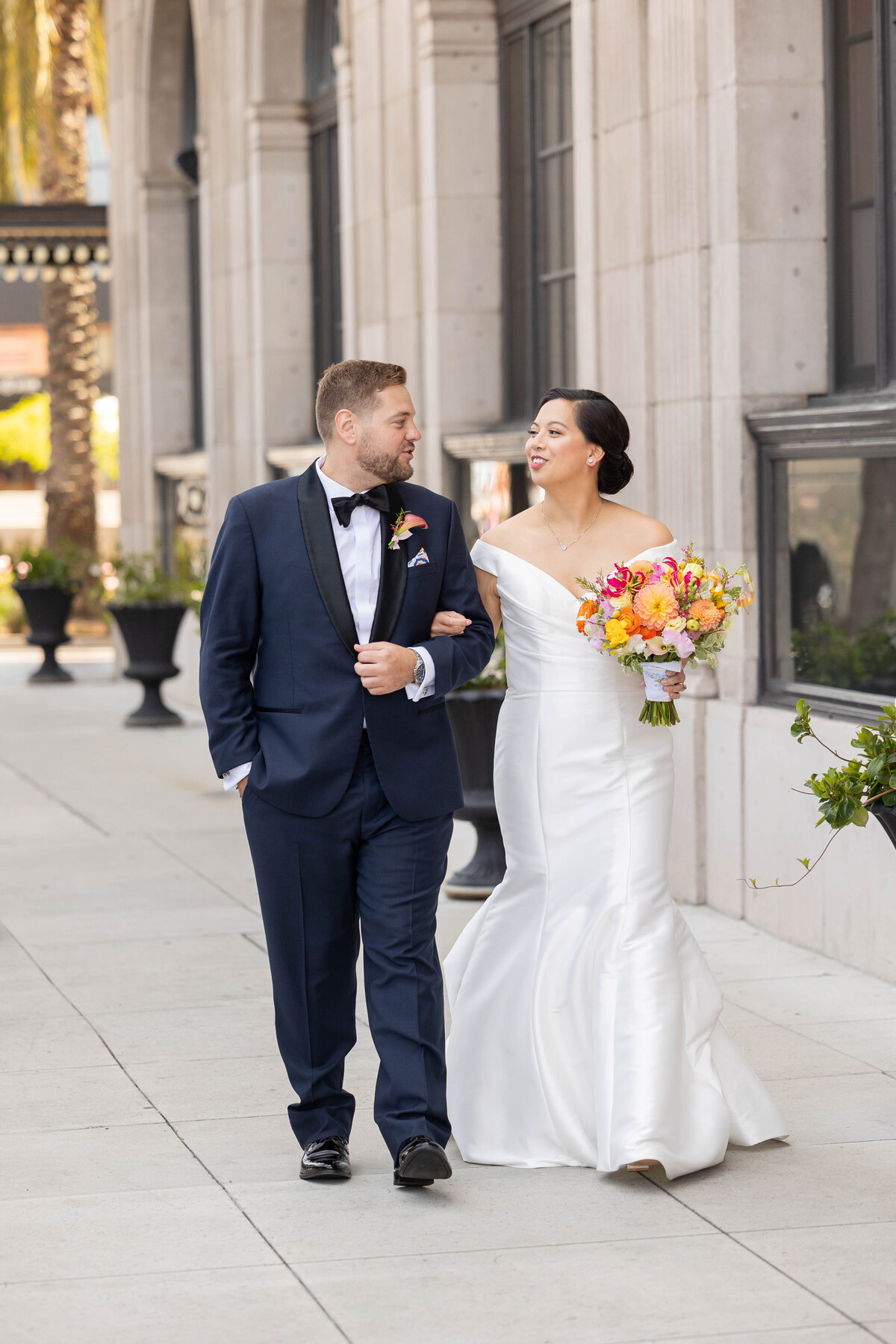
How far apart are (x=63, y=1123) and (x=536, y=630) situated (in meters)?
2.06

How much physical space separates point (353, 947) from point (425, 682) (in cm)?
80

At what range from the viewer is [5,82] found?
2800 cm

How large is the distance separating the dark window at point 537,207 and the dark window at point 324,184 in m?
3.86

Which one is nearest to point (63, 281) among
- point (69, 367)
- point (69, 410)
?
point (69, 367)

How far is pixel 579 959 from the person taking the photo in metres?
5.57

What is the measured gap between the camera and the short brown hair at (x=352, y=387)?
5.17 m

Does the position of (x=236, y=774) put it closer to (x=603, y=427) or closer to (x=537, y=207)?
(x=603, y=427)

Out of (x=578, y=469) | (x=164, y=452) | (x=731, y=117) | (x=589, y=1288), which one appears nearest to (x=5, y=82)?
(x=164, y=452)

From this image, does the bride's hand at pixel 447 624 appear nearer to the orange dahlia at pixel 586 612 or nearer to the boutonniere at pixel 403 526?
the boutonniere at pixel 403 526

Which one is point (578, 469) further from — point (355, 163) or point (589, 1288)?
point (355, 163)

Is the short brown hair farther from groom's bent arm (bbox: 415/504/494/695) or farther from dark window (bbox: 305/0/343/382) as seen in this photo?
dark window (bbox: 305/0/343/382)

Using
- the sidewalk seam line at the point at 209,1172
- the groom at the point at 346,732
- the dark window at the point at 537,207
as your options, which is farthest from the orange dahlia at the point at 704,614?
the dark window at the point at 537,207

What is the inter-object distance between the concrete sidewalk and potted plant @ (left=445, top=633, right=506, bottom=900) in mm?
1427

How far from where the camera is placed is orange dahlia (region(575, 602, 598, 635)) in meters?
5.42
